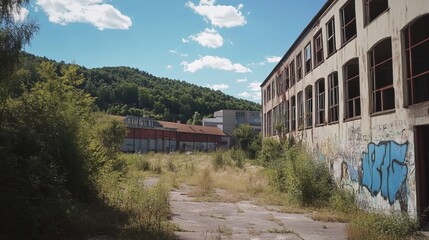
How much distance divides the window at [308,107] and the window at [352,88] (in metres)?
3.14

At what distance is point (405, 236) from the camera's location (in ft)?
31.9

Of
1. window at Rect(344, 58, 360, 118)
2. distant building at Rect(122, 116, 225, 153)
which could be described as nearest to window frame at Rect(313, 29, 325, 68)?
window at Rect(344, 58, 360, 118)

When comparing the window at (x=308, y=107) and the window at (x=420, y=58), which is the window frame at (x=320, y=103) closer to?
the window at (x=308, y=107)

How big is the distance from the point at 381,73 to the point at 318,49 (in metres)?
4.12

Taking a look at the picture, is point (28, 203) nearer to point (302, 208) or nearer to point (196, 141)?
point (302, 208)

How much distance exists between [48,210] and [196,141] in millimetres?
87598

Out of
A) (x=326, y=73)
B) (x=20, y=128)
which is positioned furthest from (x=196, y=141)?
(x=20, y=128)

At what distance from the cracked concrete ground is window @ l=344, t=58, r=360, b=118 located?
17.7 feet

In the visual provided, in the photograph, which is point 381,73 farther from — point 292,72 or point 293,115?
point 292,72

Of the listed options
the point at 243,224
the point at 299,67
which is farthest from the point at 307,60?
the point at 243,224

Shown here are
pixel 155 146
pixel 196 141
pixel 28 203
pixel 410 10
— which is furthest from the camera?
pixel 196 141

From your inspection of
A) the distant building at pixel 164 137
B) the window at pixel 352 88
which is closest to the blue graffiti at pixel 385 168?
the window at pixel 352 88

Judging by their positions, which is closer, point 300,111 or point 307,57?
point 307,57

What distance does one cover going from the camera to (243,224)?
38.1 feet
